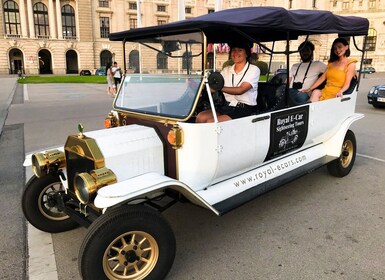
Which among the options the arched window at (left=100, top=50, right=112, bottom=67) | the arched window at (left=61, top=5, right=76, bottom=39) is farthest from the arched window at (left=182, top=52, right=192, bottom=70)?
the arched window at (left=61, top=5, right=76, bottom=39)

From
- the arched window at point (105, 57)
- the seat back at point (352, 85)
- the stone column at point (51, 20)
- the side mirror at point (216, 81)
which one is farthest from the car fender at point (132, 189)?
the stone column at point (51, 20)

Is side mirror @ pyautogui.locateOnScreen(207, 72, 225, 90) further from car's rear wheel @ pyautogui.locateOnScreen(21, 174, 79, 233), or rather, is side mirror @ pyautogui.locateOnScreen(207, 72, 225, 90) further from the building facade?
the building facade

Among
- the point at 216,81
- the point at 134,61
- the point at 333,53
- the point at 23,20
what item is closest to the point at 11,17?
the point at 23,20

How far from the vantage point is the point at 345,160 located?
17.6ft

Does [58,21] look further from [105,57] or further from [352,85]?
[352,85]

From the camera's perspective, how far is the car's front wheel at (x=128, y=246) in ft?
8.02

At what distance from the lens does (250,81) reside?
12.8 ft

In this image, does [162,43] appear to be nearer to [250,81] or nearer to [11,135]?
[250,81]

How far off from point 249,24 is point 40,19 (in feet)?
201

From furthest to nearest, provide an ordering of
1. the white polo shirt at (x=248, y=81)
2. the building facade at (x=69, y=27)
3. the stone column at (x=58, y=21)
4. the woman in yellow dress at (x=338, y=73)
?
1. the stone column at (x=58, y=21)
2. the building facade at (x=69, y=27)
3. the woman in yellow dress at (x=338, y=73)
4. the white polo shirt at (x=248, y=81)

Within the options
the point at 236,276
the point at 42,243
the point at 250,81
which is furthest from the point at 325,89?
the point at 42,243

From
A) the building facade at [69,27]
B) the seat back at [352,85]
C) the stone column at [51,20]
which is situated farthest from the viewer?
the stone column at [51,20]

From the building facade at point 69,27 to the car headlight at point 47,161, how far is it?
5049 cm

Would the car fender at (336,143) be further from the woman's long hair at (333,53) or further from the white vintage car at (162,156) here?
the woman's long hair at (333,53)
